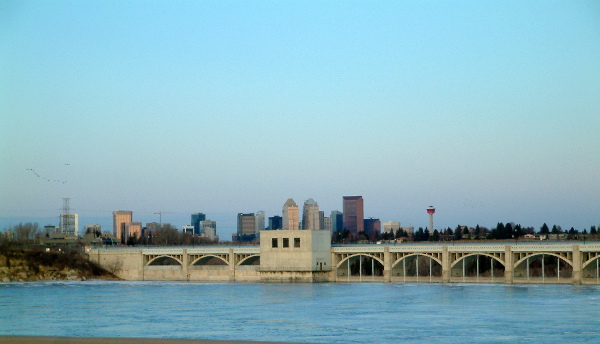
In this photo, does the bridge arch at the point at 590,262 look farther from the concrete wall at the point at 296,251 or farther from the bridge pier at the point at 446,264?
the concrete wall at the point at 296,251

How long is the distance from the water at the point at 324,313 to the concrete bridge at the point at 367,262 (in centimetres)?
354

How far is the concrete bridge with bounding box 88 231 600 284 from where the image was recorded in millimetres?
82000

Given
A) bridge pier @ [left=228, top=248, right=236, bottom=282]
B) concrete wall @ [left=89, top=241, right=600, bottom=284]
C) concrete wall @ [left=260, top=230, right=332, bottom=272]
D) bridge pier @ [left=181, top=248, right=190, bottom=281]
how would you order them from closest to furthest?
concrete wall @ [left=89, top=241, right=600, bottom=284] → concrete wall @ [left=260, top=230, right=332, bottom=272] → bridge pier @ [left=228, top=248, right=236, bottom=282] → bridge pier @ [left=181, top=248, right=190, bottom=281]

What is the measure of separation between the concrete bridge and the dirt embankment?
181 cm

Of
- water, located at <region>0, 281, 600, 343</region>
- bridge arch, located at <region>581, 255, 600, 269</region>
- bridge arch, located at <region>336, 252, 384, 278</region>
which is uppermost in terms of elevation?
bridge arch, located at <region>581, 255, 600, 269</region>

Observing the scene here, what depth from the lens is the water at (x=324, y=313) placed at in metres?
41.8

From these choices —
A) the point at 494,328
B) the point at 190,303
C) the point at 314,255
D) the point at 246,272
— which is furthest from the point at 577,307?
the point at 246,272

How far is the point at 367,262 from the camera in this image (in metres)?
103

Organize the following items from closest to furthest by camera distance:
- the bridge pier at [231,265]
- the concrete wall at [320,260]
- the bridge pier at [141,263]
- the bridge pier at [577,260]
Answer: the bridge pier at [577,260]
the concrete wall at [320,260]
the bridge pier at [231,265]
the bridge pier at [141,263]

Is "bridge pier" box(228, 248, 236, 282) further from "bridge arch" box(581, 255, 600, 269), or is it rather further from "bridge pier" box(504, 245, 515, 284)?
"bridge arch" box(581, 255, 600, 269)

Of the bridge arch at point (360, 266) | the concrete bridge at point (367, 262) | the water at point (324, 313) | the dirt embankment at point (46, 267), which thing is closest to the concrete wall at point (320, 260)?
the concrete bridge at point (367, 262)

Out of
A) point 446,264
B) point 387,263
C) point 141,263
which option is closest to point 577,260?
point 446,264

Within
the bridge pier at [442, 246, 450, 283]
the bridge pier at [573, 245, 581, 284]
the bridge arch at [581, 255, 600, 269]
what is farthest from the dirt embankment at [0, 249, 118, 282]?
the bridge arch at [581, 255, 600, 269]

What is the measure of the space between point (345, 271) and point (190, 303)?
34473 millimetres
